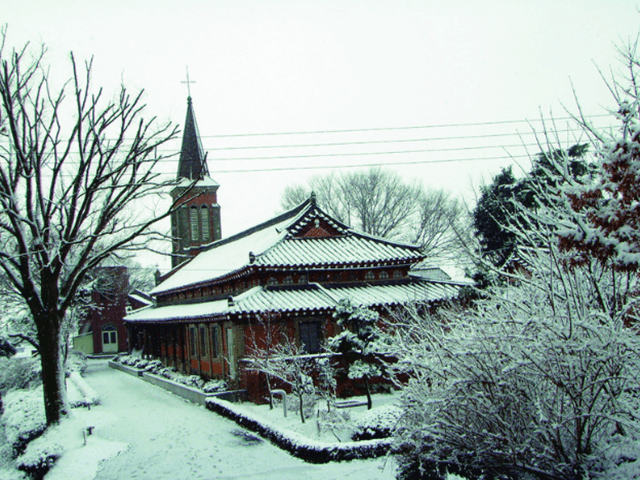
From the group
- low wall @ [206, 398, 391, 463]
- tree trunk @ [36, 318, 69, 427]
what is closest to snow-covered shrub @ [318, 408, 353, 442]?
low wall @ [206, 398, 391, 463]

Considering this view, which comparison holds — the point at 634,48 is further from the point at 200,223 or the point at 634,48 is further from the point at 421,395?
the point at 200,223

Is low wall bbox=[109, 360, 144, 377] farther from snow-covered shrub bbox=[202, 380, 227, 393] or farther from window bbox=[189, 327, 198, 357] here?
snow-covered shrub bbox=[202, 380, 227, 393]

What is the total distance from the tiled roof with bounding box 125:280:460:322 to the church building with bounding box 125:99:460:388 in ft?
0.12

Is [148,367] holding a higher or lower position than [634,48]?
lower

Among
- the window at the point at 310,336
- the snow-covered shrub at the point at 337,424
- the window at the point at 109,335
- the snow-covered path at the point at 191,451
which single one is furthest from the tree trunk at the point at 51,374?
the window at the point at 109,335

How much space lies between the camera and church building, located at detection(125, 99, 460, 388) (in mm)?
18297

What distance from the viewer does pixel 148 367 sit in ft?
95.0

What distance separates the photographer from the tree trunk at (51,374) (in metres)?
13.1

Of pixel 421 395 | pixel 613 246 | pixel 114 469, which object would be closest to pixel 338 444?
pixel 421 395

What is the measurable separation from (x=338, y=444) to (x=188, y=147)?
33.2 m

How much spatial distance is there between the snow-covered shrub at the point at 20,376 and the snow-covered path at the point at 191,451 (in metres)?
3.84

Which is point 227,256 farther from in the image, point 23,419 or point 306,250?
point 23,419

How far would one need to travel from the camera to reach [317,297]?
19.6 meters

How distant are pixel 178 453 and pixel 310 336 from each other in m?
8.06
